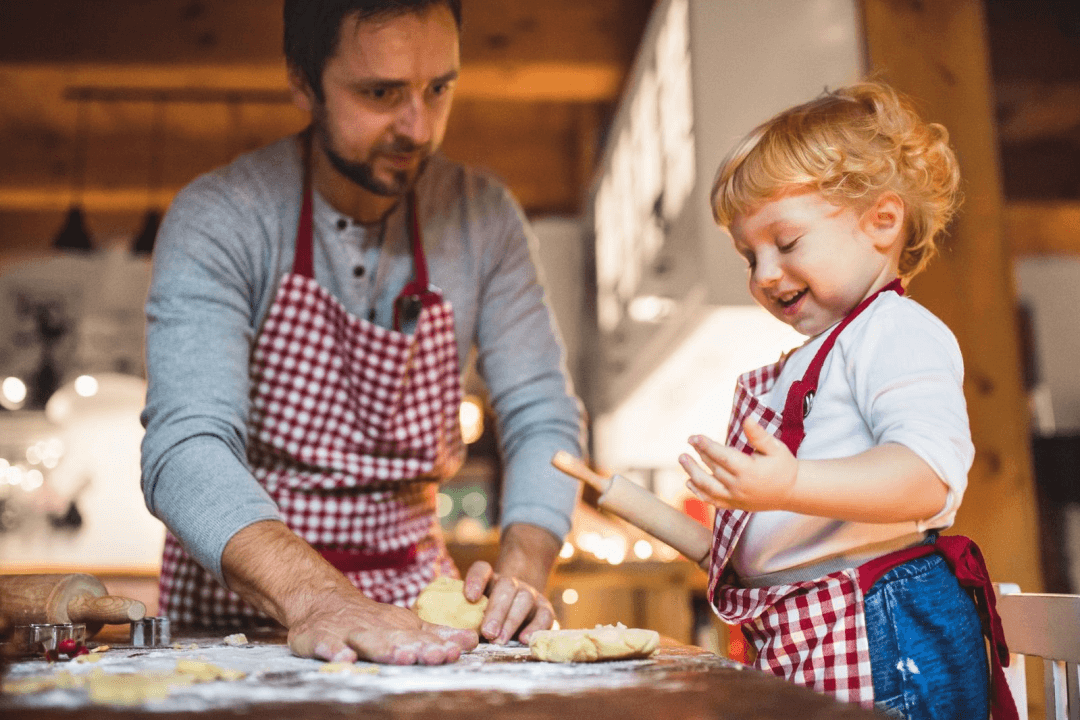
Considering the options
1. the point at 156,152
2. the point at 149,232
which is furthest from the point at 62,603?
the point at 156,152

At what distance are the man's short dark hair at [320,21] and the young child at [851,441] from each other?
0.46 m

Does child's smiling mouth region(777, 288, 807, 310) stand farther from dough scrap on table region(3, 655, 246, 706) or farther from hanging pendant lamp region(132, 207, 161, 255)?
hanging pendant lamp region(132, 207, 161, 255)

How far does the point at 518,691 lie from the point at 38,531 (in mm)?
3557

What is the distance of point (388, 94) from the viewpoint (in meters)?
1.11

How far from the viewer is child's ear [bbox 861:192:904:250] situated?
0.85 meters

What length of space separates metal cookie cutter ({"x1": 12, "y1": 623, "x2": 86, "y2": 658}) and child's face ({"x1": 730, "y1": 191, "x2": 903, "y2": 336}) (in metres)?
0.68

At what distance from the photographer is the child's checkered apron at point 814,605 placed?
2.40 ft

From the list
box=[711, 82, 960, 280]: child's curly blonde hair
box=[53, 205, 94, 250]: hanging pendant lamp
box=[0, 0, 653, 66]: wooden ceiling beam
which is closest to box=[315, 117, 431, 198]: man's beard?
box=[711, 82, 960, 280]: child's curly blonde hair

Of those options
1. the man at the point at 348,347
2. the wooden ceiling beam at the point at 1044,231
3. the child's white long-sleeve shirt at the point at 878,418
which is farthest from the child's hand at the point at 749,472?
the wooden ceiling beam at the point at 1044,231

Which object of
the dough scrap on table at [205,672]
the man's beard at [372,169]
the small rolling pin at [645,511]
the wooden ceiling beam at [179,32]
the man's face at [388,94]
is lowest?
the dough scrap on table at [205,672]

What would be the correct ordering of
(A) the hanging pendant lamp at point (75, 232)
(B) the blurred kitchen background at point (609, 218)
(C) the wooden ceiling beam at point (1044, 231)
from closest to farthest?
(B) the blurred kitchen background at point (609, 218), (A) the hanging pendant lamp at point (75, 232), (C) the wooden ceiling beam at point (1044, 231)

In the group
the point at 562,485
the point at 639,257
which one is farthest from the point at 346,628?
the point at 639,257

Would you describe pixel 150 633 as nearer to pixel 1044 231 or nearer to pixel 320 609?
pixel 320 609

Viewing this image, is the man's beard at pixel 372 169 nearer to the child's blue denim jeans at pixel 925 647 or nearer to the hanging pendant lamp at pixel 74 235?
the child's blue denim jeans at pixel 925 647
